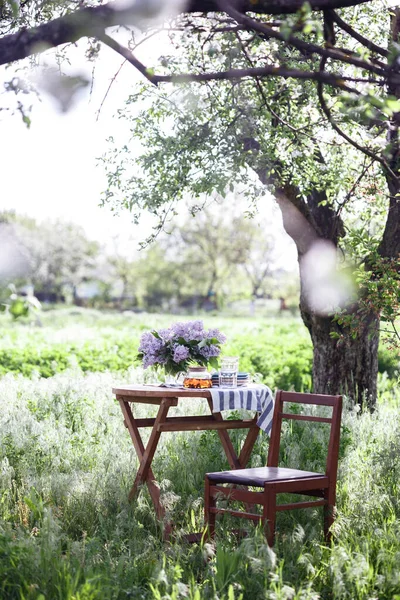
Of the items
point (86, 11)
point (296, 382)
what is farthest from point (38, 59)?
point (296, 382)

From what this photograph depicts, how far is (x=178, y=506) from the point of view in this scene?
5.67 m

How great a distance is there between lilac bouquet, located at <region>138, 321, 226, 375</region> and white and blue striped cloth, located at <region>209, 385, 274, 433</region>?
40 centimetres

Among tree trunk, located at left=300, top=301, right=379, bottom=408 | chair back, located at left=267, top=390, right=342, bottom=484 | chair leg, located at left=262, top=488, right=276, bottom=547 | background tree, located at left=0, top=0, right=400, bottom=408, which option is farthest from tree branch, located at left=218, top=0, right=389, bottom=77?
tree trunk, located at left=300, top=301, right=379, bottom=408

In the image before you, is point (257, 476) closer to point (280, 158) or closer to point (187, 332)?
point (187, 332)

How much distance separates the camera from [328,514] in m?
4.84

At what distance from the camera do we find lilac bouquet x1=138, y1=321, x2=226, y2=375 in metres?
5.72

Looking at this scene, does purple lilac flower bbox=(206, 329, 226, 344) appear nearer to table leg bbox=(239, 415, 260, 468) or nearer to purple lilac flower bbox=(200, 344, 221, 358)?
purple lilac flower bbox=(200, 344, 221, 358)

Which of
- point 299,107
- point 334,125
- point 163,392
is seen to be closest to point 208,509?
point 163,392

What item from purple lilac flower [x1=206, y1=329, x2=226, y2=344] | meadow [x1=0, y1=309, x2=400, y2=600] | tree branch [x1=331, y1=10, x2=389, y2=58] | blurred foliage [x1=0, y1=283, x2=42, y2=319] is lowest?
meadow [x1=0, y1=309, x2=400, y2=600]

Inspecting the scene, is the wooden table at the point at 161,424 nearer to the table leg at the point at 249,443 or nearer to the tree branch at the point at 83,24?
the table leg at the point at 249,443

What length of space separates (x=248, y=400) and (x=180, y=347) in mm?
601

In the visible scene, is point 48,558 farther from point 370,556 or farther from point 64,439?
point 64,439

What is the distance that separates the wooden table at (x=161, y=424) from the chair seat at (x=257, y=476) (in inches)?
22.2

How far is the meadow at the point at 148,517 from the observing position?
12.5 ft
